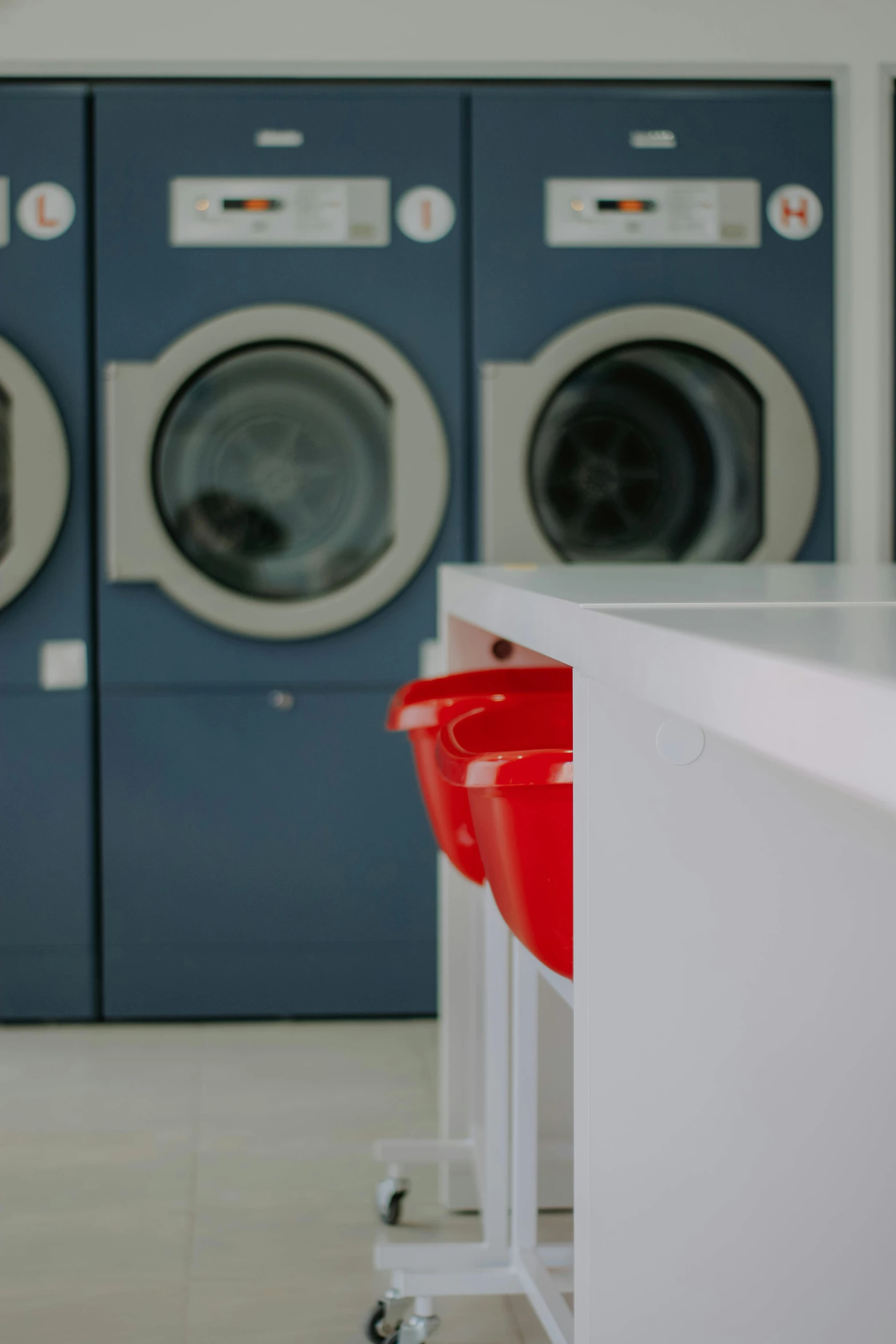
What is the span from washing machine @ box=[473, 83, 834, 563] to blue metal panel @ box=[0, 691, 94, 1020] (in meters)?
0.93

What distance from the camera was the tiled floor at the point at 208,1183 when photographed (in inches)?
63.8

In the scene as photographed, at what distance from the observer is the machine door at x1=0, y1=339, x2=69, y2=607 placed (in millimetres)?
2605

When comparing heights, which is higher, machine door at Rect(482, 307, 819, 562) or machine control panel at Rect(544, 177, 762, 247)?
machine control panel at Rect(544, 177, 762, 247)

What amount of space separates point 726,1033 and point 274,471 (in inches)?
78.9

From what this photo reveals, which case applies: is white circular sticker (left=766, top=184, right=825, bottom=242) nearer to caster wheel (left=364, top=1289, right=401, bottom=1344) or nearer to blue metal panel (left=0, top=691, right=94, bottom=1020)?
blue metal panel (left=0, top=691, right=94, bottom=1020)

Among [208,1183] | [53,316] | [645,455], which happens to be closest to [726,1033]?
[208,1183]

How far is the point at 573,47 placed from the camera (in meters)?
2.66

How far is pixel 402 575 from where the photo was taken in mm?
2654

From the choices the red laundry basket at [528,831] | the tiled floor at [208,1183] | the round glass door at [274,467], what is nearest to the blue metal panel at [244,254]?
the round glass door at [274,467]

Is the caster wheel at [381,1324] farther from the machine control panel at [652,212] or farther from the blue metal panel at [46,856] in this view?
the machine control panel at [652,212]

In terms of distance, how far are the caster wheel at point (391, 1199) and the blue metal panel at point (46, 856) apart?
3.53ft

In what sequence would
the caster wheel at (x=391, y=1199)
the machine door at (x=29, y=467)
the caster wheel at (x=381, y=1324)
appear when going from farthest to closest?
the machine door at (x=29, y=467), the caster wheel at (x=391, y=1199), the caster wheel at (x=381, y=1324)

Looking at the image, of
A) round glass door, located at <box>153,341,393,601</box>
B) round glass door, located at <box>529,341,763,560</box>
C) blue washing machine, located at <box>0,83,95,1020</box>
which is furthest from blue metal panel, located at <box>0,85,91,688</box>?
round glass door, located at <box>529,341,763,560</box>

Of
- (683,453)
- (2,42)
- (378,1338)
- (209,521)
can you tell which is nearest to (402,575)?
(209,521)
